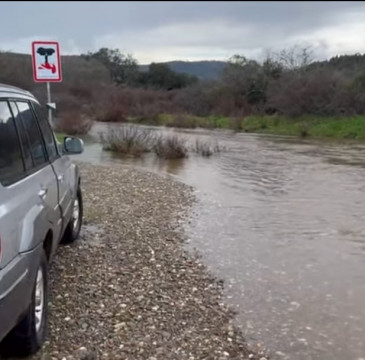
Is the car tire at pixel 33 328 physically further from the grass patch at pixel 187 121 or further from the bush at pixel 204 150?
the grass patch at pixel 187 121

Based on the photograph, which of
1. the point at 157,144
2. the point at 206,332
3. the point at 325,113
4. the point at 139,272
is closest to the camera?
the point at 206,332

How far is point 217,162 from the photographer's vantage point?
18.3m

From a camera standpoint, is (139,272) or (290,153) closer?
(139,272)

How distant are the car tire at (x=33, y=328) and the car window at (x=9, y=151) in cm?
65

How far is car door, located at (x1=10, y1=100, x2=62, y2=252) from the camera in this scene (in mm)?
3604

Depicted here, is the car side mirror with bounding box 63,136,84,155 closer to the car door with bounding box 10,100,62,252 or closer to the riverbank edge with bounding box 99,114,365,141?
the car door with bounding box 10,100,62,252

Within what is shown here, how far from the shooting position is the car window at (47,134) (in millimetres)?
5188

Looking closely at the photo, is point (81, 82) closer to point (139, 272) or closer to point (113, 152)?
point (113, 152)

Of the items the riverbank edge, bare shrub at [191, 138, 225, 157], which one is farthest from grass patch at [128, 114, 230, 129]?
bare shrub at [191, 138, 225, 157]

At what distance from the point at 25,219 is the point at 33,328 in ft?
2.64

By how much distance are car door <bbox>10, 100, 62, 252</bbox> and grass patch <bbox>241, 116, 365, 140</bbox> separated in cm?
2474

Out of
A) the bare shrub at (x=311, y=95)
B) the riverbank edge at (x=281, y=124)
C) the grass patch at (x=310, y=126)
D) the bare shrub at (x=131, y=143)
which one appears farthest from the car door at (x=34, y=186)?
the bare shrub at (x=311, y=95)

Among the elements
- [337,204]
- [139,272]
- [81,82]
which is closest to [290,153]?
[337,204]

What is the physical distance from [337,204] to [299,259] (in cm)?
426
